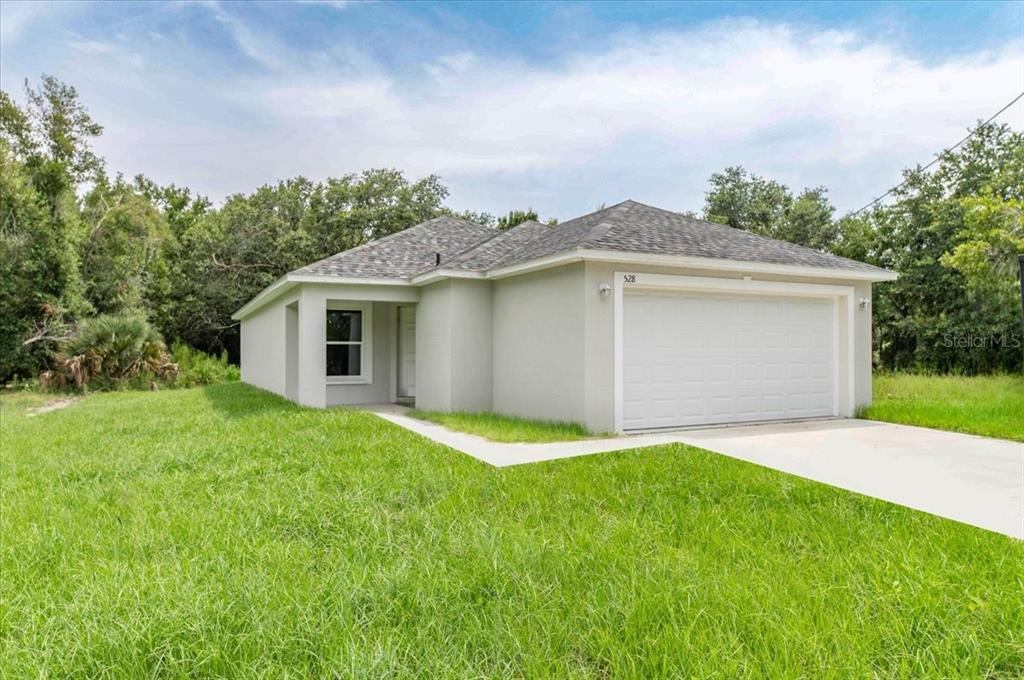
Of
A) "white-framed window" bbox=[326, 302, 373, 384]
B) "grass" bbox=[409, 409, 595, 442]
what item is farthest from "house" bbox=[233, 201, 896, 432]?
"white-framed window" bbox=[326, 302, 373, 384]

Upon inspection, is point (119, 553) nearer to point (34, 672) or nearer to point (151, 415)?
point (34, 672)

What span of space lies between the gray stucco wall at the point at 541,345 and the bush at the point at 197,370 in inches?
685

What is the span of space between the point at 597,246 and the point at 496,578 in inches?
266

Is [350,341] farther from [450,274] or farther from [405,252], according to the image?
[450,274]

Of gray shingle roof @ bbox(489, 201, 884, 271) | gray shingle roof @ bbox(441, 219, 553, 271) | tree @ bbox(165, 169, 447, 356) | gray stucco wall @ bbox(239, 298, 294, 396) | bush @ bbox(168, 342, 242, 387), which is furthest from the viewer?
tree @ bbox(165, 169, 447, 356)

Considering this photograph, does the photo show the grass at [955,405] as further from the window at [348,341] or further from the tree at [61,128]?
the tree at [61,128]

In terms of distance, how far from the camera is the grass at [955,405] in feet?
31.9

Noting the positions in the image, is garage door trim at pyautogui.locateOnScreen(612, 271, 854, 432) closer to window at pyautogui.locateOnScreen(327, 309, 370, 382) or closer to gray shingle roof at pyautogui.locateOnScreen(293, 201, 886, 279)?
gray shingle roof at pyautogui.locateOnScreen(293, 201, 886, 279)

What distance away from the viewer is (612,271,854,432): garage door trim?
9797 millimetres

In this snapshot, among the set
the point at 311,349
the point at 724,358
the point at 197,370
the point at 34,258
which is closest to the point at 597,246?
the point at 724,358

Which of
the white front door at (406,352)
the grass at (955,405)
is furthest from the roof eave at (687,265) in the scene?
the white front door at (406,352)

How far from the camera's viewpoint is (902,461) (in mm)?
7289

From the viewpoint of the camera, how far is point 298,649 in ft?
9.53

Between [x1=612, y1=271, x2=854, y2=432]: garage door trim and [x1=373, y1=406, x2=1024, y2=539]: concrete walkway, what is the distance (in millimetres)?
979
